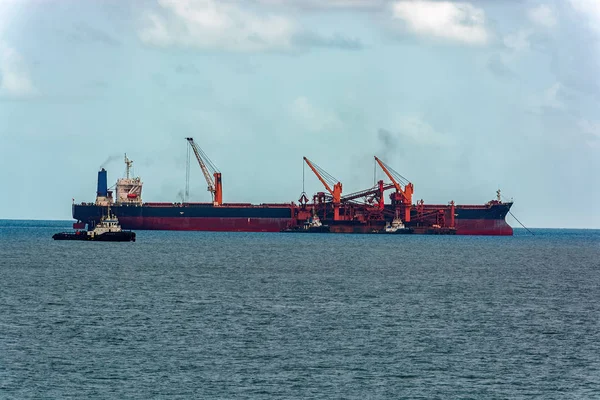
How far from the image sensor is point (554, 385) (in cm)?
3138

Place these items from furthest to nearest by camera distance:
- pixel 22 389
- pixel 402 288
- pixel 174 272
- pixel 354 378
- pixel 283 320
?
pixel 174 272, pixel 402 288, pixel 283 320, pixel 354 378, pixel 22 389

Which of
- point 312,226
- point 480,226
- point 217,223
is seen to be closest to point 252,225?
point 217,223

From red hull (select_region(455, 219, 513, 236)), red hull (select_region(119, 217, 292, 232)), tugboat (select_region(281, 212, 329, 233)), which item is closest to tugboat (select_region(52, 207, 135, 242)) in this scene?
red hull (select_region(119, 217, 292, 232))

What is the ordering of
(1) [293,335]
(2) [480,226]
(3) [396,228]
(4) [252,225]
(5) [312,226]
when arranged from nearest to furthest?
1. (1) [293,335]
2. (3) [396,228]
3. (5) [312,226]
4. (2) [480,226]
5. (4) [252,225]

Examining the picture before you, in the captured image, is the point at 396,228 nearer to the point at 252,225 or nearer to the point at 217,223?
the point at 252,225

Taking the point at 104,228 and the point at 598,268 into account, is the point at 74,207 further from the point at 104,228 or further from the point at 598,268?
the point at 598,268

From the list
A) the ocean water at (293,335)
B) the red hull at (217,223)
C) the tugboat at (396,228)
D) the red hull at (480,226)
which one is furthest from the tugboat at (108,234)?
the red hull at (480,226)

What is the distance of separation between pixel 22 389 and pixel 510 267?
6632 cm

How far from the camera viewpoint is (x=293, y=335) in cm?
4009

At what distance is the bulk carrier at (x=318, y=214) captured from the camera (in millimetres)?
167875

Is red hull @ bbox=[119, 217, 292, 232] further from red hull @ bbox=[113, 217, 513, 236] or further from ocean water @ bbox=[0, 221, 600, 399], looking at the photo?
ocean water @ bbox=[0, 221, 600, 399]

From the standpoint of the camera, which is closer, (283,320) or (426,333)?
(426,333)

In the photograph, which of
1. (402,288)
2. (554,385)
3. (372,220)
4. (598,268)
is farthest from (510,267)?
(372,220)

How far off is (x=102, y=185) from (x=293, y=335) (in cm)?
13913
